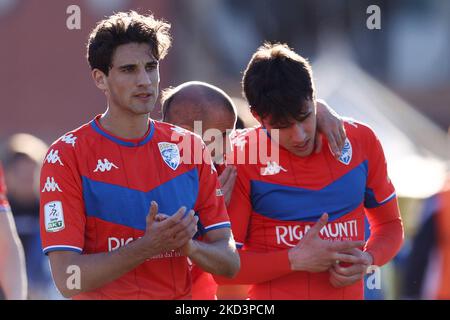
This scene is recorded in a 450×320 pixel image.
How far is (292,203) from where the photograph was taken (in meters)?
4.60

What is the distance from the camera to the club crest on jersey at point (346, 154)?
471 cm

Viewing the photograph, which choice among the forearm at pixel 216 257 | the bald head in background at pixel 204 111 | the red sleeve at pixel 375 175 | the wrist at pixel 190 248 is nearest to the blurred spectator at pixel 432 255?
the red sleeve at pixel 375 175

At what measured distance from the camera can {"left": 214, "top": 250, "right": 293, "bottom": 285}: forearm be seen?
446 cm

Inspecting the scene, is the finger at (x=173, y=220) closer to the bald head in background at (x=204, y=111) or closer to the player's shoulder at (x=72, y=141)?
the player's shoulder at (x=72, y=141)

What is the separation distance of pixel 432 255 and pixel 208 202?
10.3 ft

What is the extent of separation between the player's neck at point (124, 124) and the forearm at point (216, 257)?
550 mm

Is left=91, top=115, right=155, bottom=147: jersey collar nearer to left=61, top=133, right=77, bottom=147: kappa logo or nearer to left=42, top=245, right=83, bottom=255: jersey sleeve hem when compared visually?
left=61, top=133, right=77, bottom=147: kappa logo

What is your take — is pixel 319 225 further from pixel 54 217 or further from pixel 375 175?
pixel 54 217

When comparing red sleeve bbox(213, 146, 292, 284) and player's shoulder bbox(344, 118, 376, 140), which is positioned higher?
player's shoulder bbox(344, 118, 376, 140)

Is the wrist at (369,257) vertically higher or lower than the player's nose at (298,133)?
lower

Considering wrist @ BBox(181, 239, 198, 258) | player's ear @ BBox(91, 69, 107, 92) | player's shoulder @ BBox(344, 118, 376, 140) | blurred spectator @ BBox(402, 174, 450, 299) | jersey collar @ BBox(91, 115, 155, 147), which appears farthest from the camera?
blurred spectator @ BBox(402, 174, 450, 299)

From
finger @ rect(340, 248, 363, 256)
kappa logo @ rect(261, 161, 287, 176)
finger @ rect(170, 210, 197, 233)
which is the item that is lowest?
finger @ rect(340, 248, 363, 256)

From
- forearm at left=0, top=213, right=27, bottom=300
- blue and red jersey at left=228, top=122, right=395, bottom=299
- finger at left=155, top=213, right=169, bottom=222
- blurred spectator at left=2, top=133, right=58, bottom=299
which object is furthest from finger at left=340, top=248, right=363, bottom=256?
blurred spectator at left=2, top=133, right=58, bottom=299
